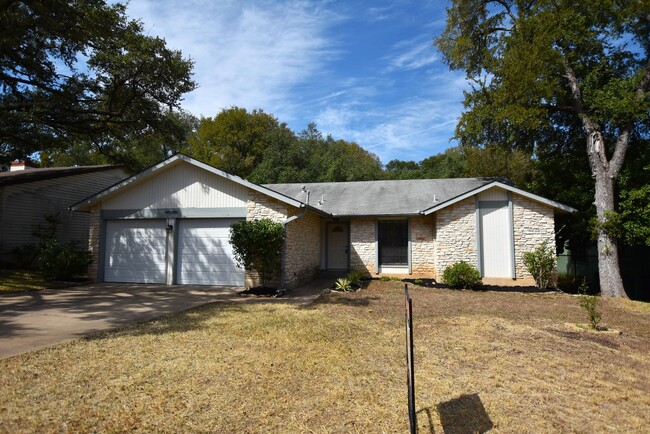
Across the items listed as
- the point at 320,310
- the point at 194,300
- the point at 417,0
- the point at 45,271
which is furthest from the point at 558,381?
the point at 45,271

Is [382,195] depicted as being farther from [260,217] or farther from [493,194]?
[260,217]

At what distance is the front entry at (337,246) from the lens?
54.7 feet

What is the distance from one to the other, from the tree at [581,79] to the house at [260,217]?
7.25 ft

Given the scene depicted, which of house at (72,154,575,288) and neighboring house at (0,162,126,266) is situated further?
neighboring house at (0,162,126,266)

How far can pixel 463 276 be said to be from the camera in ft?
41.6

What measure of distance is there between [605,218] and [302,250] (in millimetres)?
10424

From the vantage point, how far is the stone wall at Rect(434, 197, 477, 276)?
13750mm

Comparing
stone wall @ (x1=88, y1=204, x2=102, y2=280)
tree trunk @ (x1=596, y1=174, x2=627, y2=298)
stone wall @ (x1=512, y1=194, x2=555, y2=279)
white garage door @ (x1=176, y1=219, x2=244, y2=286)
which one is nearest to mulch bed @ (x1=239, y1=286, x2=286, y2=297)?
white garage door @ (x1=176, y1=219, x2=244, y2=286)

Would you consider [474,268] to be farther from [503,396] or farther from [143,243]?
[143,243]

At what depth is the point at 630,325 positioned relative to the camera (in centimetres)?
784

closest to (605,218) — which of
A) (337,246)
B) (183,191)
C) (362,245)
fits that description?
(362,245)

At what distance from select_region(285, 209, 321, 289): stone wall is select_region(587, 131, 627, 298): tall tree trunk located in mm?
10158

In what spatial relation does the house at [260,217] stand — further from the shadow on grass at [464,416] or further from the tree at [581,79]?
the shadow on grass at [464,416]

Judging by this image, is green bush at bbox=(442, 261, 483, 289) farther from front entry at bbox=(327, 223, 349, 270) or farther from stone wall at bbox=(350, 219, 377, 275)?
front entry at bbox=(327, 223, 349, 270)
